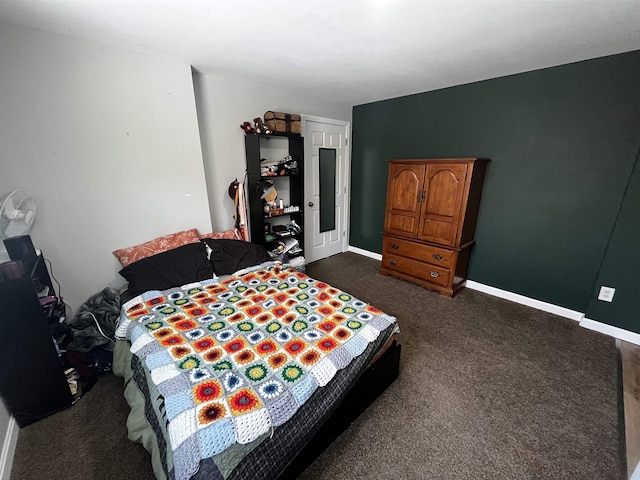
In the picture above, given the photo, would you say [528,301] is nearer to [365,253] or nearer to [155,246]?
[365,253]

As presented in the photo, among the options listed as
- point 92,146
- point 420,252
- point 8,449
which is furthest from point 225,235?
point 420,252

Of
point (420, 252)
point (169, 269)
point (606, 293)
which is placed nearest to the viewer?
point (169, 269)

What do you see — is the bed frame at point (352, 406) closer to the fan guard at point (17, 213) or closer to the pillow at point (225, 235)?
the pillow at point (225, 235)

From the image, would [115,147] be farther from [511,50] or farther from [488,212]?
[488,212]

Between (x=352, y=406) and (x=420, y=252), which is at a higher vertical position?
(x=420, y=252)

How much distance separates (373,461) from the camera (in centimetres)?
133

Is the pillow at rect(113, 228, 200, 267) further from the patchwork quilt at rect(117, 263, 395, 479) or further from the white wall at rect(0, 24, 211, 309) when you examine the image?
the patchwork quilt at rect(117, 263, 395, 479)

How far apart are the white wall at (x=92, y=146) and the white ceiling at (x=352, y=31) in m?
0.17

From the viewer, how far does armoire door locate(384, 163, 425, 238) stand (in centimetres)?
296

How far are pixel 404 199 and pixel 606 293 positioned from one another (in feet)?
6.59

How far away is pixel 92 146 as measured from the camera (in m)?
1.94

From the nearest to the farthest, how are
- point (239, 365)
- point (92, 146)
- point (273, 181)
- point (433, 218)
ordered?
point (239, 365)
point (92, 146)
point (433, 218)
point (273, 181)

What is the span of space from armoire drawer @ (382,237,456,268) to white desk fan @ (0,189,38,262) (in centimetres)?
329

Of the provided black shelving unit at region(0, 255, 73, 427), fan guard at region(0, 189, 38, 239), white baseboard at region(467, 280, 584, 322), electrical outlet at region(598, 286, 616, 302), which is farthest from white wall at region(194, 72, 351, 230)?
electrical outlet at region(598, 286, 616, 302)
